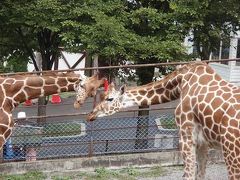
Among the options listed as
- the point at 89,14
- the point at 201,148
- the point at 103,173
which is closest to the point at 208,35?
the point at 89,14

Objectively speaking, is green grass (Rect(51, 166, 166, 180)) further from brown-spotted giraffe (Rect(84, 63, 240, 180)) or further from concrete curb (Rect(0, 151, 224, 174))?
brown-spotted giraffe (Rect(84, 63, 240, 180))

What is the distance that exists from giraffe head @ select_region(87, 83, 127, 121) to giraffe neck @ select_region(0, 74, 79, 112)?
470mm

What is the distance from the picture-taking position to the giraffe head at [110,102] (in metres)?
7.04

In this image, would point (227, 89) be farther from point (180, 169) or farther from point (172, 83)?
point (180, 169)

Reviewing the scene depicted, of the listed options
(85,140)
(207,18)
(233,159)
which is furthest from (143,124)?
(233,159)

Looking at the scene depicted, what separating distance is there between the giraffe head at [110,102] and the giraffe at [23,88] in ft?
1.49

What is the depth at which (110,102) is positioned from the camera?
705 cm

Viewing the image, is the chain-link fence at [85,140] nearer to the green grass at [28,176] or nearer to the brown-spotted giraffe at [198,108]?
the green grass at [28,176]

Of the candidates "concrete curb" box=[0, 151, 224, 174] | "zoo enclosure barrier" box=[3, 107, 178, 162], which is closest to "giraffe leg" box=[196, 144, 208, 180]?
"concrete curb" box=[0, 151, 224, 174]

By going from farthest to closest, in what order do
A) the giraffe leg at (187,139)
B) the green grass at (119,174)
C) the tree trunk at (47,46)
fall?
the tree trunk at (47,46) < the green grass at (119,174) < the giraffe leg at (187,139)

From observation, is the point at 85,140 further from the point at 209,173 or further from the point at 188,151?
the point at 188,151

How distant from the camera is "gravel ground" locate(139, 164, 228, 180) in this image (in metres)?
8.52

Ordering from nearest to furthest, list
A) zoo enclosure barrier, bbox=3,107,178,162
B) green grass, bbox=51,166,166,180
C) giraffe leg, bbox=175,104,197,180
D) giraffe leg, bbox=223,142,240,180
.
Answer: giraffe leg, bbox=223,142,240,180
giraffe leg, bbox=175,104,197,180
green grass, bbox=51,166,166,180
zoo enclosure barrier, bbox=3,107,178,162

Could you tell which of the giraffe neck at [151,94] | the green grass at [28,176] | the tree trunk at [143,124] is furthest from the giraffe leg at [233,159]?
the tree trunk at [143,124]
